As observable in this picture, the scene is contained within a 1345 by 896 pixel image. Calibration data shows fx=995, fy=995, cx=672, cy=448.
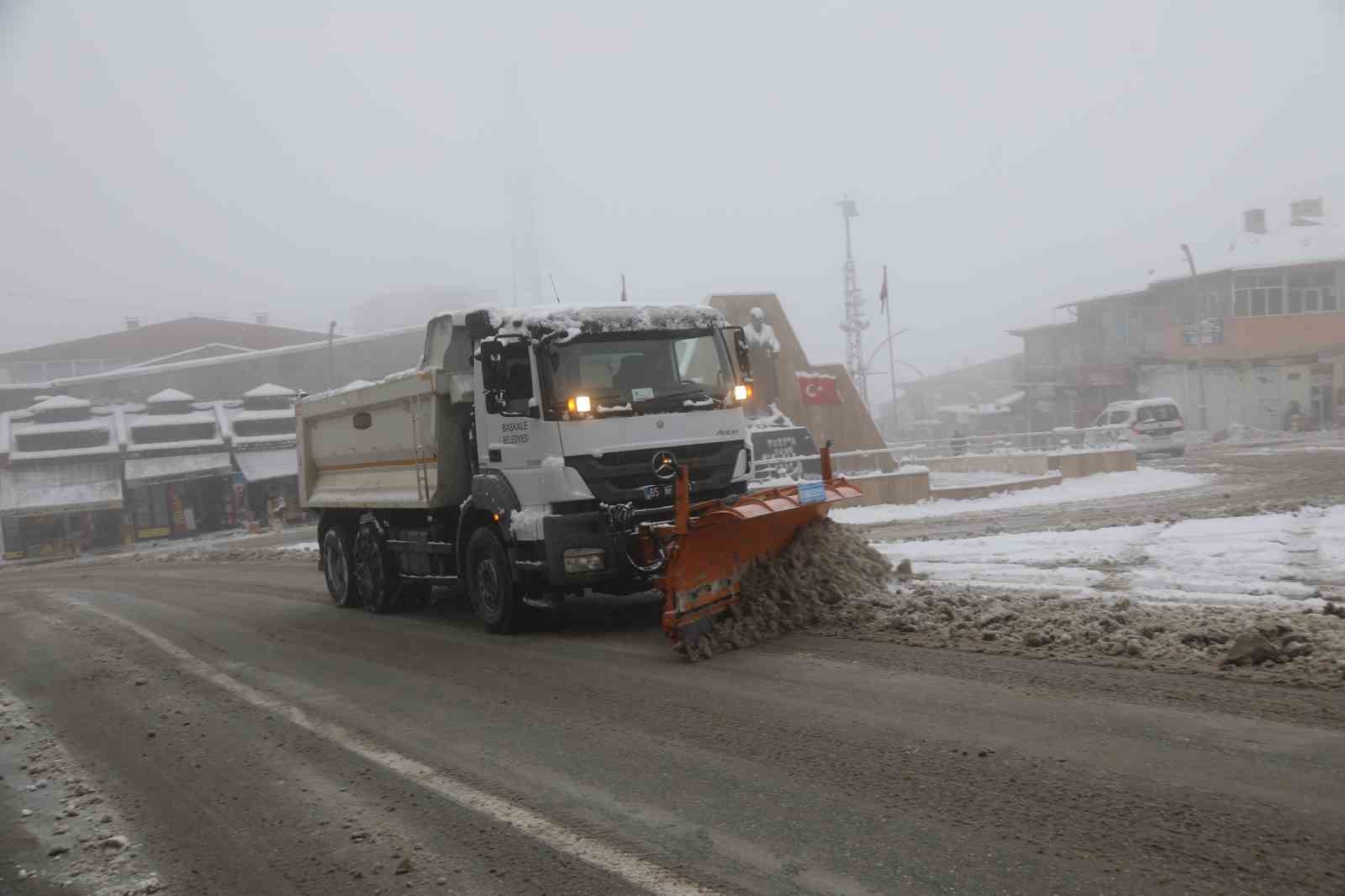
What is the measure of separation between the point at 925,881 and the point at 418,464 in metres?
7.90

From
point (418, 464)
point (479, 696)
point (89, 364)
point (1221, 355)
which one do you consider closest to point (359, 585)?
point (418, 464)

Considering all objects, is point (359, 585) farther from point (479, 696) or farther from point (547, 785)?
point (547, 785)

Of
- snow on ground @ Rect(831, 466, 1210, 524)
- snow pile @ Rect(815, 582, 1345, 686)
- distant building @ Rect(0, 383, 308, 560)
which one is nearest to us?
snow pile @ Rect(815, 582, 1345, 686)

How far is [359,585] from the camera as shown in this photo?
41.0ft

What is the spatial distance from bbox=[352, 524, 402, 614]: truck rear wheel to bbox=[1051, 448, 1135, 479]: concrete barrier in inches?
707

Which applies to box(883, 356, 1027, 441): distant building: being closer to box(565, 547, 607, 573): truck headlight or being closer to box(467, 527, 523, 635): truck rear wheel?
box(467, 527, 523, 635): truck rear wheel

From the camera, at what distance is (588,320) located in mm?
8750

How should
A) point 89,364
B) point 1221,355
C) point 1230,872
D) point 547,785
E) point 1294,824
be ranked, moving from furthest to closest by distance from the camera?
1. point 89,364
2. point 1221,355
3. point 547,785
4. point 1294,824
5. point 1230,872

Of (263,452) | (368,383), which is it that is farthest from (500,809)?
(263,452)

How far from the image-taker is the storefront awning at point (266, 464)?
4200 centimetres

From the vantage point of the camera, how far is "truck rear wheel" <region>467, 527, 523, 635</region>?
9211 millimetres

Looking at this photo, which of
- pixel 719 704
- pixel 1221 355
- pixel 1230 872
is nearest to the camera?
pixel 1230 872

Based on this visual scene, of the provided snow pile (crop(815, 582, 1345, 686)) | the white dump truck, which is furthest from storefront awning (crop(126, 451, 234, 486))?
snow pile (crop(815, 582, 1345, 686))

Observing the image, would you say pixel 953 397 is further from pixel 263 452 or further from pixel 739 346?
pixel 739 346
